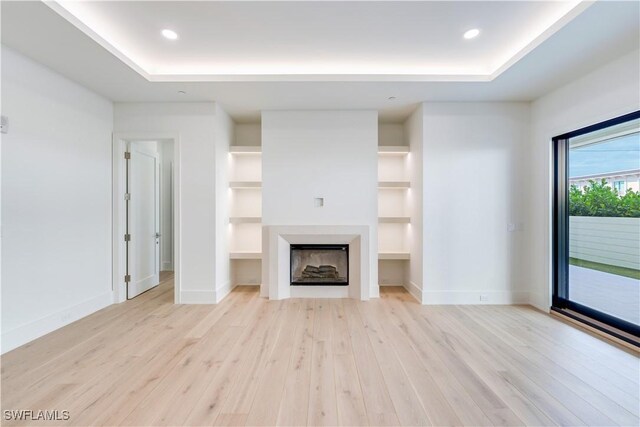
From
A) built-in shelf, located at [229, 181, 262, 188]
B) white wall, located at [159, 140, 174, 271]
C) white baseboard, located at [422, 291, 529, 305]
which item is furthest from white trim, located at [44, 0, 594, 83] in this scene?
white wall, located at [159, 140, 174, 271]

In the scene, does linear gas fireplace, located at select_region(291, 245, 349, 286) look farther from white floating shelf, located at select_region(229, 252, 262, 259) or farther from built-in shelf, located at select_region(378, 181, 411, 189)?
built-in shelf, located at select_region(378, 181, 411, 189)

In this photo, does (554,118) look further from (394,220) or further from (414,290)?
(414,290)

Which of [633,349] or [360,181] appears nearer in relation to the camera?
[633,349]

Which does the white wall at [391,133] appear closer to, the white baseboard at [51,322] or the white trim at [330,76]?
the white trim at [330,76]

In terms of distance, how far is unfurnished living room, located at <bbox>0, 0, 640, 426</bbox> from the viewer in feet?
6.85

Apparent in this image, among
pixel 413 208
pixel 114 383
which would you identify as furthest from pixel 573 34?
pixel 114 383

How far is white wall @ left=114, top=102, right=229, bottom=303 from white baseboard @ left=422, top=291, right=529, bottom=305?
9.78ft

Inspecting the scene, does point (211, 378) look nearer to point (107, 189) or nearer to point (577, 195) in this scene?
point (107, 189)

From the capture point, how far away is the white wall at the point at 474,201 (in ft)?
12.7

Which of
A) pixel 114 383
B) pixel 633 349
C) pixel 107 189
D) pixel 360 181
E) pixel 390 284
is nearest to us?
pixel 114 383

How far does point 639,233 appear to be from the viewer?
8.98ft

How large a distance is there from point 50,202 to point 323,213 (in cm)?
315

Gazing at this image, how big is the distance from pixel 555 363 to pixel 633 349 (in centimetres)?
91

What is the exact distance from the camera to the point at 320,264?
4352 mm
